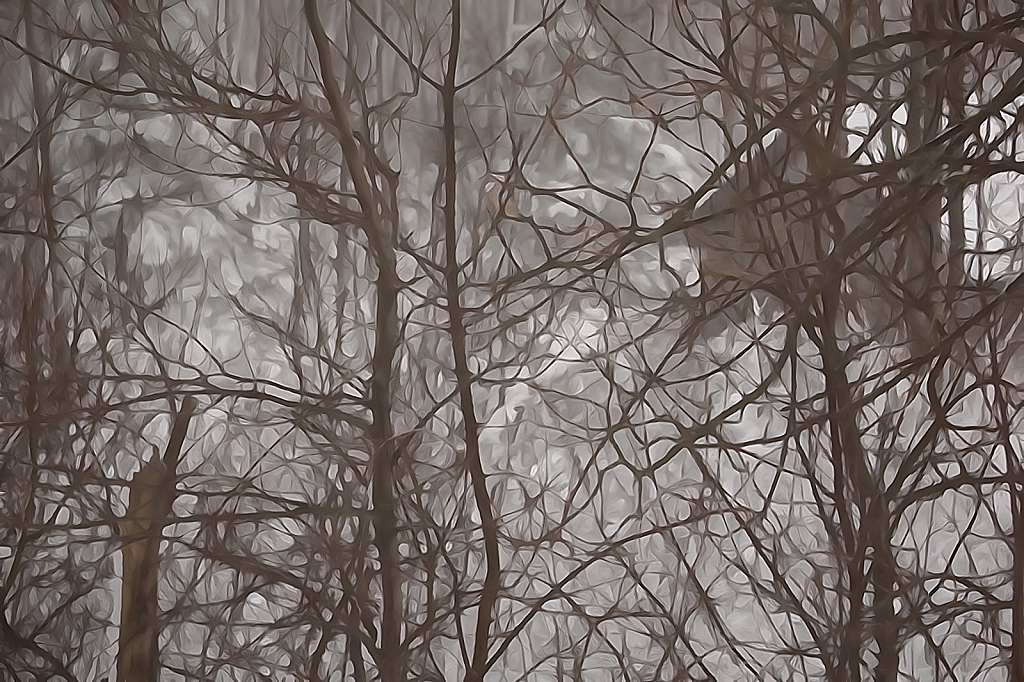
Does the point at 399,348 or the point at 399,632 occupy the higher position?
the point at 399,348

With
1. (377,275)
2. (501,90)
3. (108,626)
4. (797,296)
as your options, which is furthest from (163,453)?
(797,296)

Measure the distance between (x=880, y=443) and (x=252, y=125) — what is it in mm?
894

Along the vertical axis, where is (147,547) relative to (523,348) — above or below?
below

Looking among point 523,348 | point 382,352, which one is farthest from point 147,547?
point 523,348

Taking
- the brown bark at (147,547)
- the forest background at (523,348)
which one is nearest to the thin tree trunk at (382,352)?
the forest background at (523,348)

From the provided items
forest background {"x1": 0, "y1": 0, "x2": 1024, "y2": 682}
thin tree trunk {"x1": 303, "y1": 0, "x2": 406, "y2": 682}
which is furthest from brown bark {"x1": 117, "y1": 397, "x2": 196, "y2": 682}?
thin tree trunk {"x1": 303, "y1": 0, "x2": 406, "y2": 682}

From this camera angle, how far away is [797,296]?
1.00 meters

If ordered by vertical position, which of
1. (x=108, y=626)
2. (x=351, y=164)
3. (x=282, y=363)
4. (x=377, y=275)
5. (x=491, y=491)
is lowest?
(x=108, y=626)

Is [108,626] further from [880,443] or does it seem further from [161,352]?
[880,443]

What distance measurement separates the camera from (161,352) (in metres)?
1.03

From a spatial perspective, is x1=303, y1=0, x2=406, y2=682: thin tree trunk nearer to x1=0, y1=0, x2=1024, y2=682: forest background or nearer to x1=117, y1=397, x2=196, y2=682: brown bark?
x1=0, y1=0, x2=1024, y2=682: forest background

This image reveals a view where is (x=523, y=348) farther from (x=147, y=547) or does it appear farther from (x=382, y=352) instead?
(x=147, y=547)

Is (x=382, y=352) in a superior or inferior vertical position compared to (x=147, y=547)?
superior

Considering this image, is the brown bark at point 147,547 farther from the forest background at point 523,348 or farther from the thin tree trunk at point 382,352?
the thin tree trunk at point 382,352
